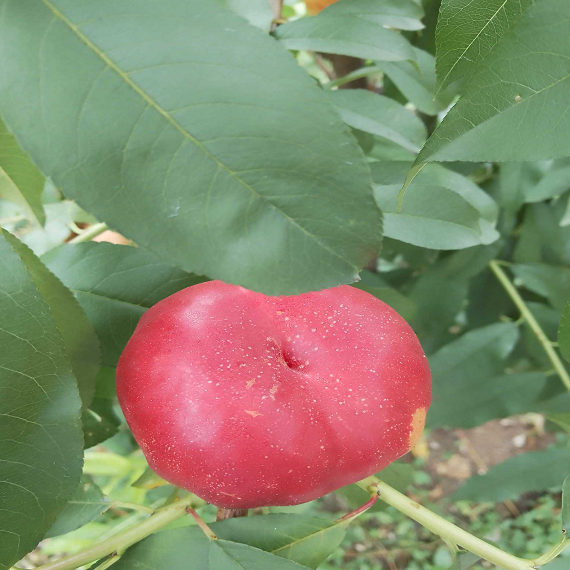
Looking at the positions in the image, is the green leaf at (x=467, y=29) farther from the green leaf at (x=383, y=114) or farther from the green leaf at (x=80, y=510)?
the green leaf at (x=80, y=510)

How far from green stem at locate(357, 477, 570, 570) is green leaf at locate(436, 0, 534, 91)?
25 cm

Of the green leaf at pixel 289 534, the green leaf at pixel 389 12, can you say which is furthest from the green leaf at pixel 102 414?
the green leaf at pixel 389 12

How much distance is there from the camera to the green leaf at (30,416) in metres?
0.30

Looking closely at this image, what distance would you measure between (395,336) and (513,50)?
6.8 inches

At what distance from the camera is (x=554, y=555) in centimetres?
37

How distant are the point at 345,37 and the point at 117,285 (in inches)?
11.2

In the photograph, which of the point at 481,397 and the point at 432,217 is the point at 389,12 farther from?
the point at 481,397

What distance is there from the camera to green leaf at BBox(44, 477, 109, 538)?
0.43 m

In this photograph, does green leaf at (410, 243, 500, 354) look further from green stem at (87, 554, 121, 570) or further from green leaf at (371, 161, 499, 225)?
green stem at (87, 554, 121, 570)

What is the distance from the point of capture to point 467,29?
31cm

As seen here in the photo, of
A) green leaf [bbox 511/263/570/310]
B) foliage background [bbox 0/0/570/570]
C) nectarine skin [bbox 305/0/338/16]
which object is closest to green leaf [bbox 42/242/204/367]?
foliage background [bbox 0/0/570/570]

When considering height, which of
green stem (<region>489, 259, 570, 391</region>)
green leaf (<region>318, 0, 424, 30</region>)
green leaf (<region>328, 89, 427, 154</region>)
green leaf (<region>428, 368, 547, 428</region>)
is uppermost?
green leaf (<region>318, 0, 424, 30</region>)

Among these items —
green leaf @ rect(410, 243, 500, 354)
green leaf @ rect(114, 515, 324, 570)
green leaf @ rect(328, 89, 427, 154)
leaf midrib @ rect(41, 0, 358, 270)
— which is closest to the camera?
leaf midrib @ rect(41, 0, 358, 270)

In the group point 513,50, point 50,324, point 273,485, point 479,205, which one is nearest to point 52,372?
point 50,324
